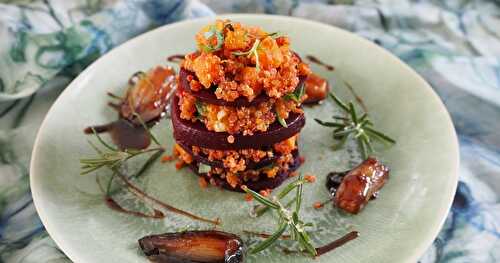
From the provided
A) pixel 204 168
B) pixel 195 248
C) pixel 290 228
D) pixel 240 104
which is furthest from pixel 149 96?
pixel 290 228

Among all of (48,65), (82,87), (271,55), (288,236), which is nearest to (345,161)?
(288,236)

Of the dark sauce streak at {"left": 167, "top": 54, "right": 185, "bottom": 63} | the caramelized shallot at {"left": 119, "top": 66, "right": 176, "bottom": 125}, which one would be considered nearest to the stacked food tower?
the caramelized shallot at {"left": 119, "top": 66, "right": 176, "bottom": 125}

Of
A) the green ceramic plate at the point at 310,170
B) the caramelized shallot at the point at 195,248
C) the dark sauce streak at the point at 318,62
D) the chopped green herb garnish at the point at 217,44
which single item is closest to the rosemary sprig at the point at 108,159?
the green ceramic plate at the point at 310,170

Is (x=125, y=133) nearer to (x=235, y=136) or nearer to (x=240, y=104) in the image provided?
(x=235, y=136)

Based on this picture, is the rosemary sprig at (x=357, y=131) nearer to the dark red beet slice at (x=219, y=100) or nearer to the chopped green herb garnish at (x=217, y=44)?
the dark red beet slice at (x=219, y=100)

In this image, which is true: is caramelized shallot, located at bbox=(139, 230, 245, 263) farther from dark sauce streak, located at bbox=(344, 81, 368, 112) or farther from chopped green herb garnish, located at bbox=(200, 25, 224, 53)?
dark sauce streak, located at bbox=(344, 81, 368, 112)
